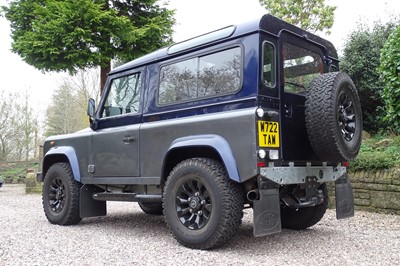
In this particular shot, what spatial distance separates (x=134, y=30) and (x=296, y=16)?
899cm

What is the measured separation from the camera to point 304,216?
182 inches

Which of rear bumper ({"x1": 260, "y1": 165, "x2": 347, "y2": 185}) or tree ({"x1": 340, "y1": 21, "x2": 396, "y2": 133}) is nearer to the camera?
rear bumper ({"x1": 260, "y1": 165, "x2": 347, "y2": 185})

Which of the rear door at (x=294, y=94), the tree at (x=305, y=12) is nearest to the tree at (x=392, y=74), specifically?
the rear door at (x=294, y=94)

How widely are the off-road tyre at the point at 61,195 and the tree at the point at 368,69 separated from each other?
23.7 feet

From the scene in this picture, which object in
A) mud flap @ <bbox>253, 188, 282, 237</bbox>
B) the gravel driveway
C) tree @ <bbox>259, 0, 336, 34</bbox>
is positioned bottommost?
the gravel driveway

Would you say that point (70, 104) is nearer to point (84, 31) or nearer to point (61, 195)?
point (84, 31)

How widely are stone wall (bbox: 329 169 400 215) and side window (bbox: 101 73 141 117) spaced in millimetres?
3806

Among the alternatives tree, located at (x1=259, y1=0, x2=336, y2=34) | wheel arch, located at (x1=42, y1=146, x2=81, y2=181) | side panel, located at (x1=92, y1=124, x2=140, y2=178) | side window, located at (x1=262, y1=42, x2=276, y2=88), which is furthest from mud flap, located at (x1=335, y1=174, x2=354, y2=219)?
tree, located at (x1=259, y1=0, x2=336, y2=34)

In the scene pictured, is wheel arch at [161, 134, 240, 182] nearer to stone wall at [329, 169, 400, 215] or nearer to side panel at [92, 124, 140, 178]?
side panel at [92, 124, 140, 178]

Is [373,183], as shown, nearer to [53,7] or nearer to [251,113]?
[251,113]

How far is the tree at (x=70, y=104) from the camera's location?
965 inches

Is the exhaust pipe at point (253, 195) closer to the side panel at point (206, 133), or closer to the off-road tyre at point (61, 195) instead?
the side panel at point (206, 133)

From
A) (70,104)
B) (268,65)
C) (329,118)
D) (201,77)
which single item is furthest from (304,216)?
(70,104)

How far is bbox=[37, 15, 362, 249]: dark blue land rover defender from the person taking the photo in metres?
3.44
